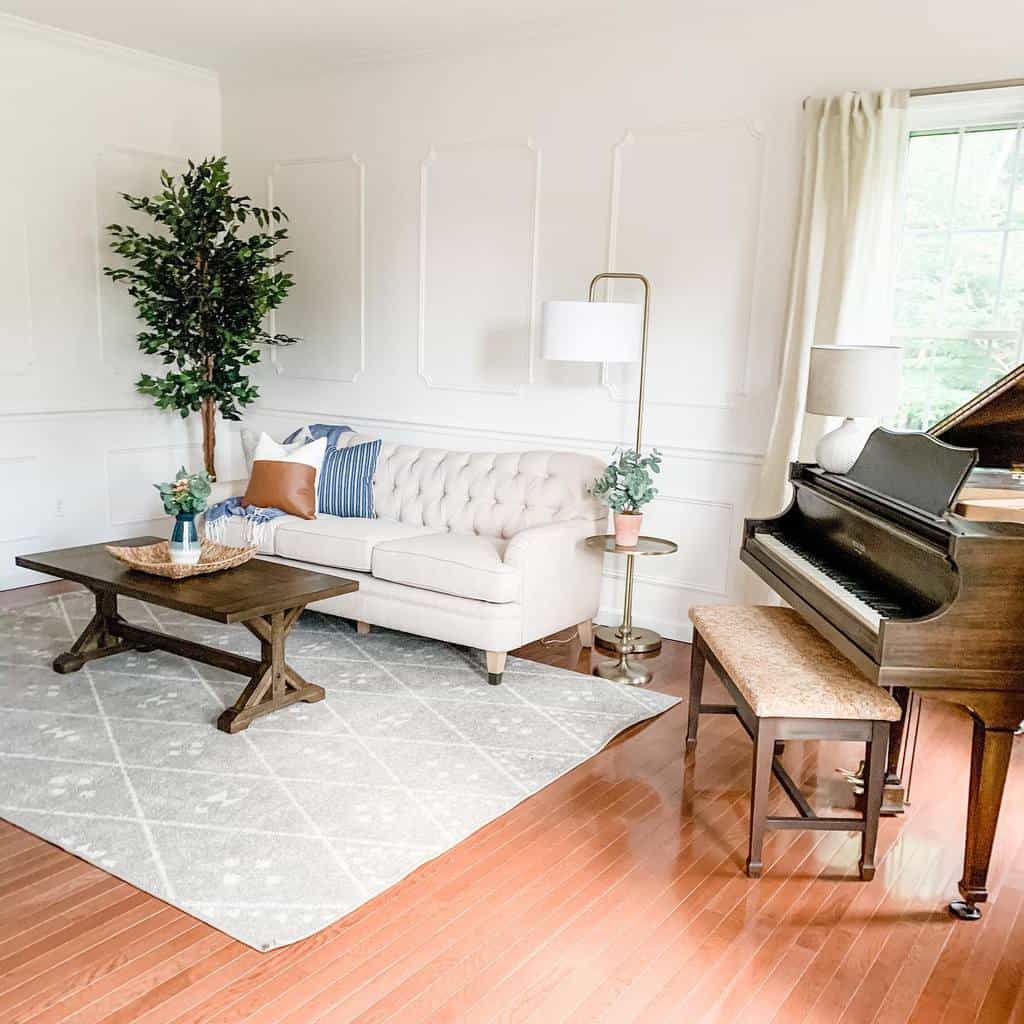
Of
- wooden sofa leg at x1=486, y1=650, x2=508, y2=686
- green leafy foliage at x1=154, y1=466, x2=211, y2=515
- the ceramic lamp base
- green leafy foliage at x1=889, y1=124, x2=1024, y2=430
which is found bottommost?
wooden sofa leg at x1=486, y1=650, x2=508, y2=686

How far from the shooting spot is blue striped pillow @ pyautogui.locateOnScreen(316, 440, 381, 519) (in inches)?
191

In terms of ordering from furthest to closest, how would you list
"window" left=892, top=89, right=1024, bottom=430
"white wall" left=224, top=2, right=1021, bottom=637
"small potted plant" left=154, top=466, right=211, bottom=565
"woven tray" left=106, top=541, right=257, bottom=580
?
"white wall" left=224, top=2, right=1021, bottom=637, "window" left=892, top=89, right=1024, bottom=430, "small potted plant" left=154, top=466, right=211, bottom=565, "woven tray" left=106, top=541, right=257, bottom=580

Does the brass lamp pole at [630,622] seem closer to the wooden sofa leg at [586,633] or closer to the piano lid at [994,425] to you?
the wooden sofa leg at [586,633]

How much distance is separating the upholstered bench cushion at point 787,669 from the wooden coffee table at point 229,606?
1423mm

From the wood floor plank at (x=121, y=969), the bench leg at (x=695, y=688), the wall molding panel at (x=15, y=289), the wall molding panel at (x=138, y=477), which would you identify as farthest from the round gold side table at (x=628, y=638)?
the wall molding panel at (x=15, y=289)

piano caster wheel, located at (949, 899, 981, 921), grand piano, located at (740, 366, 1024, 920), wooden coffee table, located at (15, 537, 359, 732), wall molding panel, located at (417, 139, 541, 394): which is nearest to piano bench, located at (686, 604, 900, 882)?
grand piano, located at (740, 366, 1024, 920)

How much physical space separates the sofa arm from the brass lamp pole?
5.9 inches

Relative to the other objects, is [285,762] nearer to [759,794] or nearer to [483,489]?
[759,794]

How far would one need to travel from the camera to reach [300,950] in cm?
221

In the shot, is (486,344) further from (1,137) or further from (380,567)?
(1,137)

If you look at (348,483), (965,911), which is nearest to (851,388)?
(965,911)

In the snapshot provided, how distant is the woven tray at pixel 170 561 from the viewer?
362 centimetres

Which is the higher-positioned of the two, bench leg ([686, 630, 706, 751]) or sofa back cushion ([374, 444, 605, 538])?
sofa back cushion ([374, 444, 605, 538])

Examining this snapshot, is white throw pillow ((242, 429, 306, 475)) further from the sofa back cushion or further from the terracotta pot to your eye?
the terracotta pot
